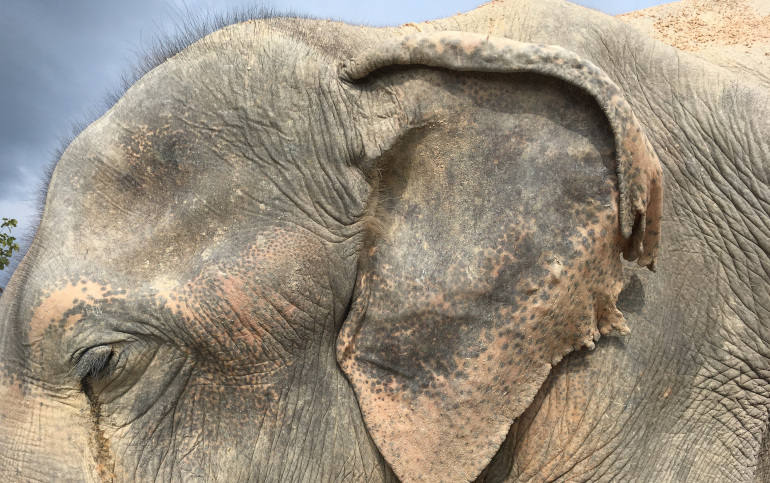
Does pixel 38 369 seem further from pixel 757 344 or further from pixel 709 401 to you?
pixel 757 344

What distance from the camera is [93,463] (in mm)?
1829

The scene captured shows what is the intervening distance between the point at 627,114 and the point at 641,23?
4.79 feet

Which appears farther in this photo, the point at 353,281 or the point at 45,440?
the point at 353,281

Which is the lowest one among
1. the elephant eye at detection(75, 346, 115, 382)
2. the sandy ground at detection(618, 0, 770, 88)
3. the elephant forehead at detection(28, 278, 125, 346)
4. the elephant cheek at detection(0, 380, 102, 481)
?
the elephant cheek at detection(0, 380, 102, 481)

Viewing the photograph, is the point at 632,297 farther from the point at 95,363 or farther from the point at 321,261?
the point at 95,363

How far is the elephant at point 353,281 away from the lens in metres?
1.74

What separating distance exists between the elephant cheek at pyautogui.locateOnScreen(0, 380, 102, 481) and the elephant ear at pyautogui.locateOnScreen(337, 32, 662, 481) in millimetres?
720

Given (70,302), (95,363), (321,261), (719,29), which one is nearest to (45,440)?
(95,363)

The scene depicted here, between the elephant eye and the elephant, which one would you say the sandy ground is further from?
the elephant eye

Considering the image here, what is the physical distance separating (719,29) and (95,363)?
269 cm

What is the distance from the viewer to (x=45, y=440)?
181 cm

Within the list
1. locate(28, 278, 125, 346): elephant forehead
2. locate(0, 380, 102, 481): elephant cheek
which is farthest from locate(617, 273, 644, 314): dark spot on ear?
locate(0, 380, 102, 481): elephant cheek

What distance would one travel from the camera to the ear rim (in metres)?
1.67

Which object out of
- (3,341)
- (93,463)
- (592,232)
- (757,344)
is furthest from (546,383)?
(3,341)
